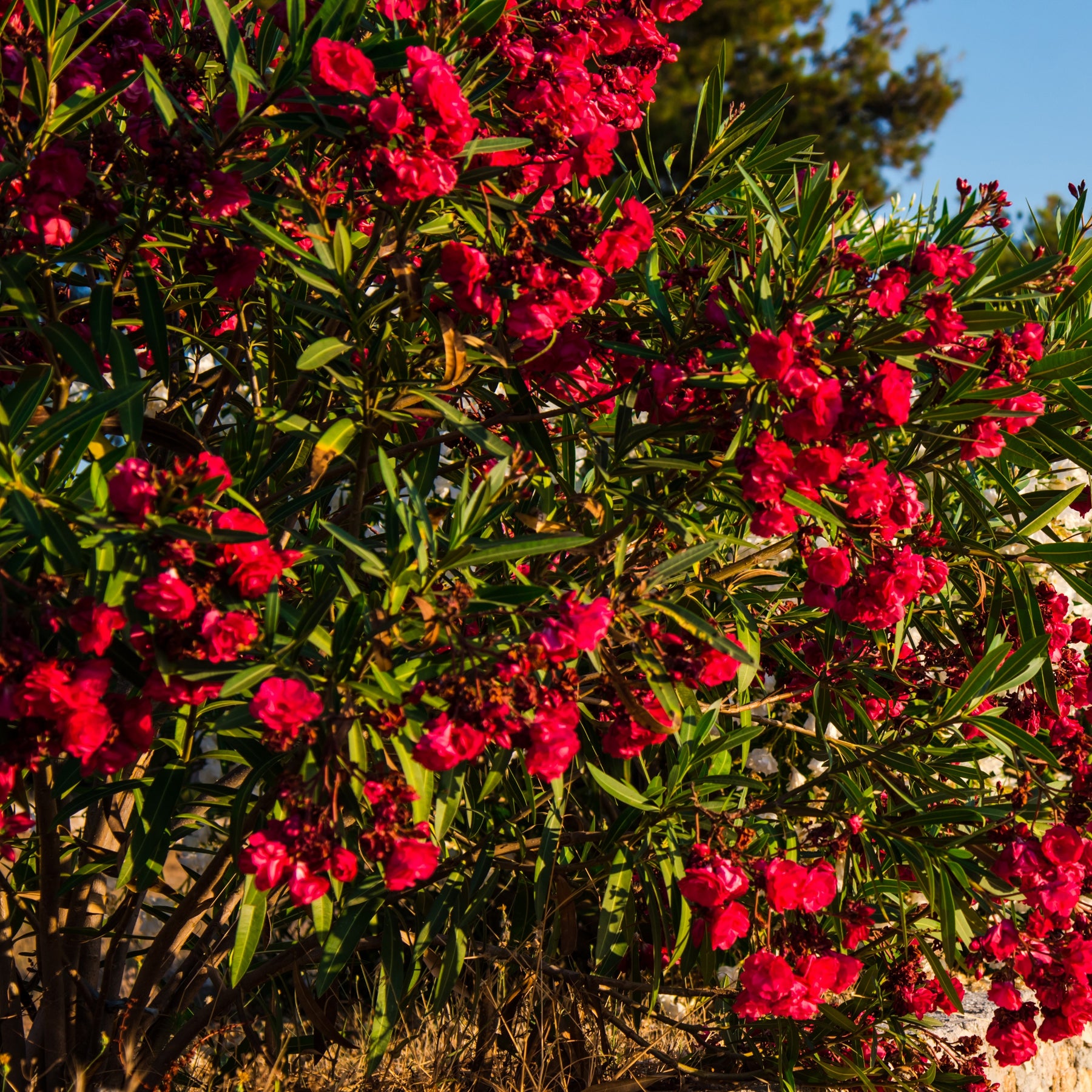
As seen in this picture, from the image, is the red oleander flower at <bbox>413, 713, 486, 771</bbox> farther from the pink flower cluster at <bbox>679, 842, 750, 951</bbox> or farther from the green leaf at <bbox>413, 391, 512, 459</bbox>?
the pink flower cluster at <bbox>679, 842, 750, 951</bbox>

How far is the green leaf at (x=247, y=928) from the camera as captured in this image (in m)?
1.81

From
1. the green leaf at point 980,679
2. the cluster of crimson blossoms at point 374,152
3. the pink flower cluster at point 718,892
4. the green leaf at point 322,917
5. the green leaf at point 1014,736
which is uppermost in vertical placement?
the cluster of crimson blossoms at point 374,152

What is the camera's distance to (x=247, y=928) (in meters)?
1.82

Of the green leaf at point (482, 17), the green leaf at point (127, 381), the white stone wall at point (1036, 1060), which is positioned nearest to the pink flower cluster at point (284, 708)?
the green leaf at point (127, 381)

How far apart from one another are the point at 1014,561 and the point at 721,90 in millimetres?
1175

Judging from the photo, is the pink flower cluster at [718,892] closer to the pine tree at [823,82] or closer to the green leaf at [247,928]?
the green leaf at [247,928]

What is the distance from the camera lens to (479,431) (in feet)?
5.21

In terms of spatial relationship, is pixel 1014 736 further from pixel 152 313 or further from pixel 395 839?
pixel 152 313

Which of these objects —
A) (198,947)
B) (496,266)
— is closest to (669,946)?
(198,947)

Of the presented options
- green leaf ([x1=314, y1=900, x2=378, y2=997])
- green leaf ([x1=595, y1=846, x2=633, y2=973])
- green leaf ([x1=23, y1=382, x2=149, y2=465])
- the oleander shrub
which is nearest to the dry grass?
the oleander shrub

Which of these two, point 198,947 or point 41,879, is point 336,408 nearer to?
point 41,879

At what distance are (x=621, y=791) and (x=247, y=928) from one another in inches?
28.8

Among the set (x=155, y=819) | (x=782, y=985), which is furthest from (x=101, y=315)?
(x=782, y=985)

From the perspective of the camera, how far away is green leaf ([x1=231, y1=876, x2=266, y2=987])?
1.81 m
